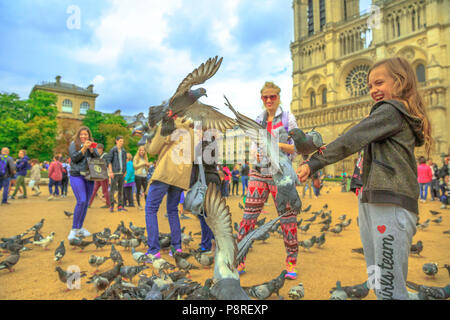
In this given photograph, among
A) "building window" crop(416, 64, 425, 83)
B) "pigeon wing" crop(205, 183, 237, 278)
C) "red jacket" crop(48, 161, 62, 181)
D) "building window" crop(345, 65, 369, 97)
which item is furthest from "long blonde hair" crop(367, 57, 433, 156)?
"building window" crop(345, 65, 369, 97)

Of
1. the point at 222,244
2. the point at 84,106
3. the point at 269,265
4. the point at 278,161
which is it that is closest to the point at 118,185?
the point at 269,265

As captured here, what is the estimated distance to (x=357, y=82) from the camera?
4084 centimetres

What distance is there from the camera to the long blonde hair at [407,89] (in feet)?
5.96

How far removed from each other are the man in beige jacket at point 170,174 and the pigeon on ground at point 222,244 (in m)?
2.04

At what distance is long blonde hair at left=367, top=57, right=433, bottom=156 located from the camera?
1.82 meters

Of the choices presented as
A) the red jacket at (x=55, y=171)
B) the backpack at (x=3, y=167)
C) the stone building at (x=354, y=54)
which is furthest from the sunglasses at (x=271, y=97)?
the stone building at (x=354, y=54)

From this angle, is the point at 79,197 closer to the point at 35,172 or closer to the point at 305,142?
the point at 305,142

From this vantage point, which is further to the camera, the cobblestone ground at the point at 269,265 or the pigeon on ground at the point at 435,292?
the cobblestone ground at the point at 269,265

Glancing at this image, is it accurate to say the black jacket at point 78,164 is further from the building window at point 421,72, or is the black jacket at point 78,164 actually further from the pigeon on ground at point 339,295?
the building window at point 421,72

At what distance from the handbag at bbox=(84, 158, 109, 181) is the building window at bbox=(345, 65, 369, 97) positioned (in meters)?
42.0

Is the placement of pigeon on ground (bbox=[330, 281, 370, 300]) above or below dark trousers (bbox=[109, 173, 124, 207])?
below

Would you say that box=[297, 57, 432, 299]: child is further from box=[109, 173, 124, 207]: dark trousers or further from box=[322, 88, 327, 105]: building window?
box=[322, 88, 327, 105]: building window
